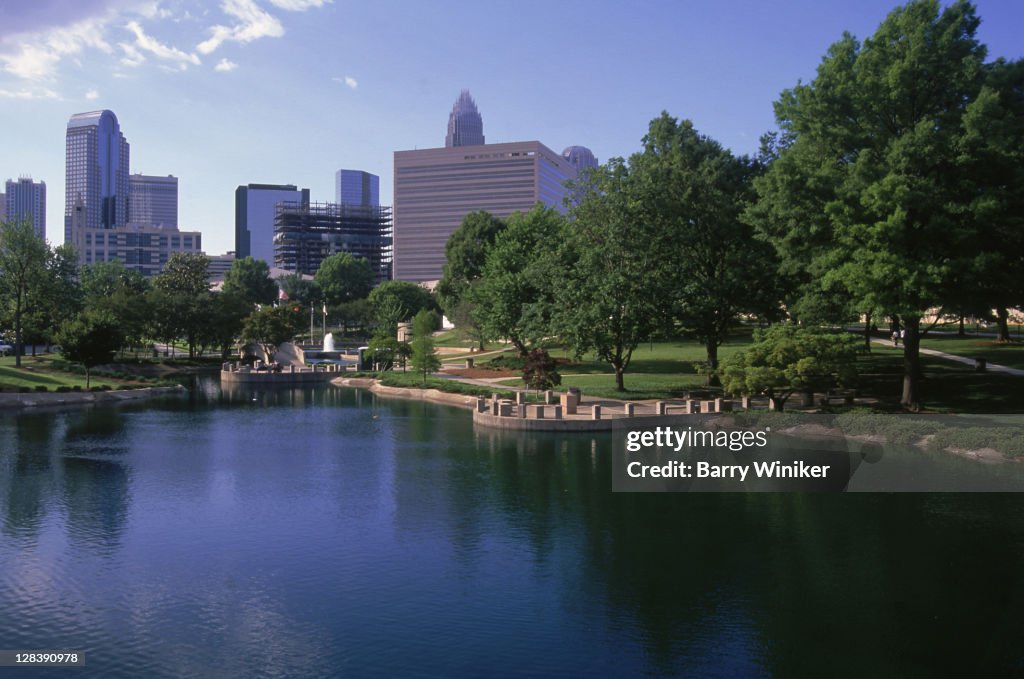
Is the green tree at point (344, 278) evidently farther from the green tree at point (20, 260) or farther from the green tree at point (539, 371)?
the green tree at point (539, 371)

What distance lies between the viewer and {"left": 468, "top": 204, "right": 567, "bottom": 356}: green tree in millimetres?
59938

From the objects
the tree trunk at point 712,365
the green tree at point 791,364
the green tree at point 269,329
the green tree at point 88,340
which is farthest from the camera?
the green tree at point 269,329

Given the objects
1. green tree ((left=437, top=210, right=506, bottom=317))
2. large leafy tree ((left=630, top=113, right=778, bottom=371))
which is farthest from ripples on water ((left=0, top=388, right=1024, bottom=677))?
green tree ((left=437, top=210, right=506, bottom=317))

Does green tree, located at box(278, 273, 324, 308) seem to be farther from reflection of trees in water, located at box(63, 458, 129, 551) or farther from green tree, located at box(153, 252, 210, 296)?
reflection of trees in water, located at box(63, 458, 129, 551)

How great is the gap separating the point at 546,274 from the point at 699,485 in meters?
31.1

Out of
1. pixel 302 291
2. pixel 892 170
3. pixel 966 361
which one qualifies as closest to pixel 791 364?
pixel 892 170

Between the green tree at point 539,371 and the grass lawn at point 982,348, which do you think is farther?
the grass lawn at point 982,348

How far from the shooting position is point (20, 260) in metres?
75.4

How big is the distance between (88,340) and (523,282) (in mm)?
34730

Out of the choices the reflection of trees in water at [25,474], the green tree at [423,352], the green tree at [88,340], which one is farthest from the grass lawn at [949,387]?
the green tree at [88,340]

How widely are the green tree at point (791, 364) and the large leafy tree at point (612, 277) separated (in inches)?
362

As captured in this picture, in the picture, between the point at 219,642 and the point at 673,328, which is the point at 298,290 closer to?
the point at 673,328

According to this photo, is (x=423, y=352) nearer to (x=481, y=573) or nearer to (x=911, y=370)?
(x=911, y=370)

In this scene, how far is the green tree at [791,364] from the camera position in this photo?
43156 millimetres
